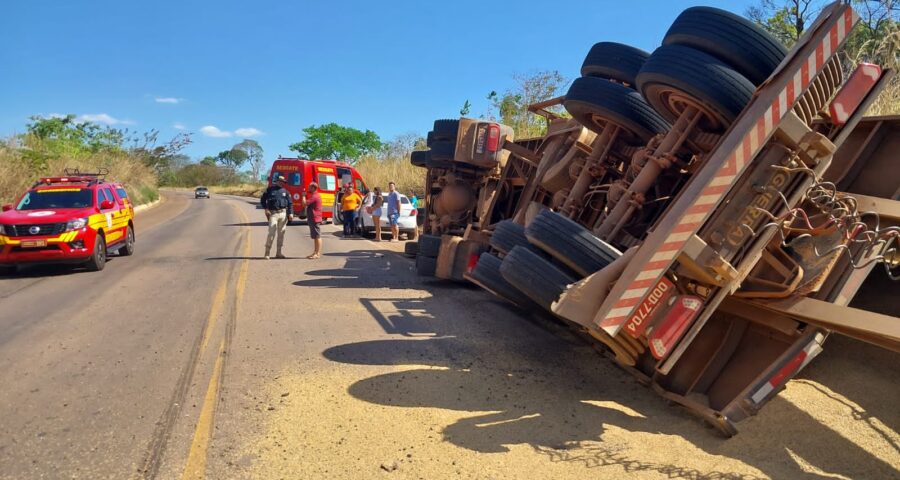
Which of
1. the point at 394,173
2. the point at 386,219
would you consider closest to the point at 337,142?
the point at 394,173

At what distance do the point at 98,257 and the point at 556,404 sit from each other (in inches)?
379

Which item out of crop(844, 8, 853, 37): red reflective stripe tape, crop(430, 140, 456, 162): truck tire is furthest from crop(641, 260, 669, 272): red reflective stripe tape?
crop(430, 140, 456, 162): truck tire

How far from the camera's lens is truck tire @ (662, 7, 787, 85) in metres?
4.29

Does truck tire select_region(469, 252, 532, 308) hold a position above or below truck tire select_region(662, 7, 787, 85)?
below

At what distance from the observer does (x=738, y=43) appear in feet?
14.1

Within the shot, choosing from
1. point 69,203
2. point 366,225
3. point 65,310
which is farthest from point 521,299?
point 366,225

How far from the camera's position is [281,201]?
12.1 metres

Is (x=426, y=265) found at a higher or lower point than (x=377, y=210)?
lower

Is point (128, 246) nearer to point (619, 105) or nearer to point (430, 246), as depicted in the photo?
point (430, 246)

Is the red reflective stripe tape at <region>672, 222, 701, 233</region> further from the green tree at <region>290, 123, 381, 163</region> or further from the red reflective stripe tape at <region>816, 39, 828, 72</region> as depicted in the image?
the green tree at <region>290, 123, 381, 163</region>

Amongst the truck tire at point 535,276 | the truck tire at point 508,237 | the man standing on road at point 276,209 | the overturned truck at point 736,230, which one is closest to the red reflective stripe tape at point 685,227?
the overturned truck at point 736,230

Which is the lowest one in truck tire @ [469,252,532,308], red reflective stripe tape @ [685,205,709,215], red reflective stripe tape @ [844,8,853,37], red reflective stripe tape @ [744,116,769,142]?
truck tire @ [469,252,532,308]

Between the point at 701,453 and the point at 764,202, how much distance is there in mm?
1653

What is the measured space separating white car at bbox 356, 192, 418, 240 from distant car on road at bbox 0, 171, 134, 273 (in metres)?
7.04
